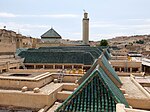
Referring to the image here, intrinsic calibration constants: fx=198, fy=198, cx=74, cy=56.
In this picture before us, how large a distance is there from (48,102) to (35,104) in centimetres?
109

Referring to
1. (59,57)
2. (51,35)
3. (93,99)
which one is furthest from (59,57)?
(51,35)

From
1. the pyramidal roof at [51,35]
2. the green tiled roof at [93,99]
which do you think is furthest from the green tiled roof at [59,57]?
the pyramidal roof at [51,35]

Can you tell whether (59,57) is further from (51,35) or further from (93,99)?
(51,35)

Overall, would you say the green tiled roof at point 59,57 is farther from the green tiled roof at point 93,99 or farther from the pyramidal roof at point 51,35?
the pyramidal roof at point 51,35

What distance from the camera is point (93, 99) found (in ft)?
25.7

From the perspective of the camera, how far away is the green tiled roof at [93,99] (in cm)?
758

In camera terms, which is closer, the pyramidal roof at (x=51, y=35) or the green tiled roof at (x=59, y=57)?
the green tiled roof at (x=59, y=57)

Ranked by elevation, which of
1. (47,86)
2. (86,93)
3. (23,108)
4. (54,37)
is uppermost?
(54,37)

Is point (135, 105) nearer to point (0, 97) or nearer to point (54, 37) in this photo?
point (0, 97)

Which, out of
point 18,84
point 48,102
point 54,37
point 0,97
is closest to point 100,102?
point 48,102

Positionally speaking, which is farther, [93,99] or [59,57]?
Result: [59,57]

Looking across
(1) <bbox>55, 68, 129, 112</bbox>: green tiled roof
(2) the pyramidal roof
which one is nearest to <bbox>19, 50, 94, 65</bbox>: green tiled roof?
(1) <bbox>55, 68, 129, 112</bbox>: green tiled roof

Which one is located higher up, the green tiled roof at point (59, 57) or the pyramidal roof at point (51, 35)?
the pyramidal roof at point (51, 35)

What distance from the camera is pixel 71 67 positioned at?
2703cm
